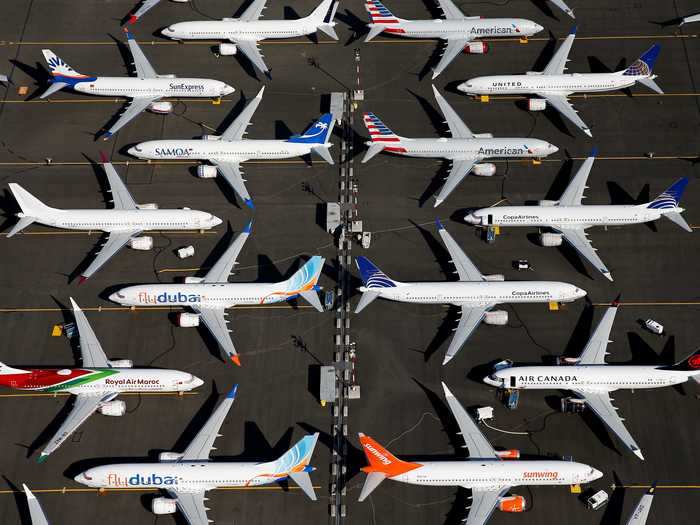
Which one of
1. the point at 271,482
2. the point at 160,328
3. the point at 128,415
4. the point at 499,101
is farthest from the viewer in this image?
the point at 499,101

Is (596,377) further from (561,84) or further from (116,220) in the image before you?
(116,220)

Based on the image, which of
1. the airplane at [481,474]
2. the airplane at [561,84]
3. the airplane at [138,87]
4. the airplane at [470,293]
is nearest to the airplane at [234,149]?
the airplane at [138,87]

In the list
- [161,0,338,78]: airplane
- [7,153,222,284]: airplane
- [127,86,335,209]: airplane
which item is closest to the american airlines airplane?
[161,0,338,78]: airplane

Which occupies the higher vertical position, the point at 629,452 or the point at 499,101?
the point at 499,101

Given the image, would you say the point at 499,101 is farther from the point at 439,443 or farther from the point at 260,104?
the point at 439,443

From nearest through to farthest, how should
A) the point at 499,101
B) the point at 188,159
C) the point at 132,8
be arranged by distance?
the point at 188,159 → the point at 499,101 → the point at 132,8

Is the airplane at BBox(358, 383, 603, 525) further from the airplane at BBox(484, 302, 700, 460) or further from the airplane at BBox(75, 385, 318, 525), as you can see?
the airplane at BBox(484, 302, 700, 460)

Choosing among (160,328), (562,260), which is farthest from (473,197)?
(160,328)
